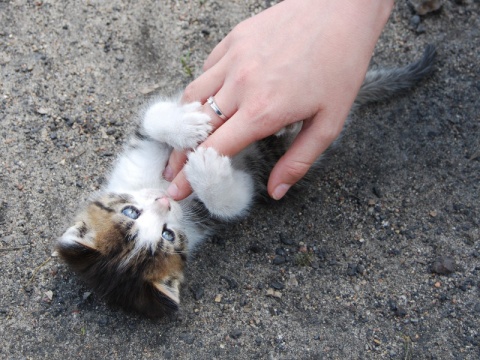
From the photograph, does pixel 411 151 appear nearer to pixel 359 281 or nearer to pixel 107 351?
pixel 359 281

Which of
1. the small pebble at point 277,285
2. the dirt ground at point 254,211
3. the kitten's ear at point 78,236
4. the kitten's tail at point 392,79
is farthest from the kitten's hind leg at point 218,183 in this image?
the kitten's tail at point 392,79

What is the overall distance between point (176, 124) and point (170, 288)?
0.73 metres

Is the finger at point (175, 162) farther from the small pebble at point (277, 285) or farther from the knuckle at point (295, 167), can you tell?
the small pebble at point (277, 285)

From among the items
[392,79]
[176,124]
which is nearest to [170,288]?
[176,124]

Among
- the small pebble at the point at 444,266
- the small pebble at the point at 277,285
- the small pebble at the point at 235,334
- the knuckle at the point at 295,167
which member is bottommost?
the small pebble at the point at 444,266

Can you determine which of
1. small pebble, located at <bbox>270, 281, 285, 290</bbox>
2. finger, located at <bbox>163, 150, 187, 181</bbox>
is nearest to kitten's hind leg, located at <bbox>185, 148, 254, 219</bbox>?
finger, located at <bbox>163, 150, 187, 181</bbox>

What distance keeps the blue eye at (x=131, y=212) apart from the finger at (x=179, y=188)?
170 mm

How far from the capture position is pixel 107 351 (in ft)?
7.73

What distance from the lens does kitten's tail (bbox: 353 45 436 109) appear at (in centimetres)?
293

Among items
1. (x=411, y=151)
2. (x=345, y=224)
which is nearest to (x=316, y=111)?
(x=345, y=224)

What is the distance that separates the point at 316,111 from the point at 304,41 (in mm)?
288

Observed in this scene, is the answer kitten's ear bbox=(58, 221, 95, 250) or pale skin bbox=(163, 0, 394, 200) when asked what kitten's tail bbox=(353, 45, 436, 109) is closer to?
pale skin bbox=(163, 0, 394, 200)

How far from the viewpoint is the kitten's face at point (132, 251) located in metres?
2.27

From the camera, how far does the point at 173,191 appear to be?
2.38 metres
